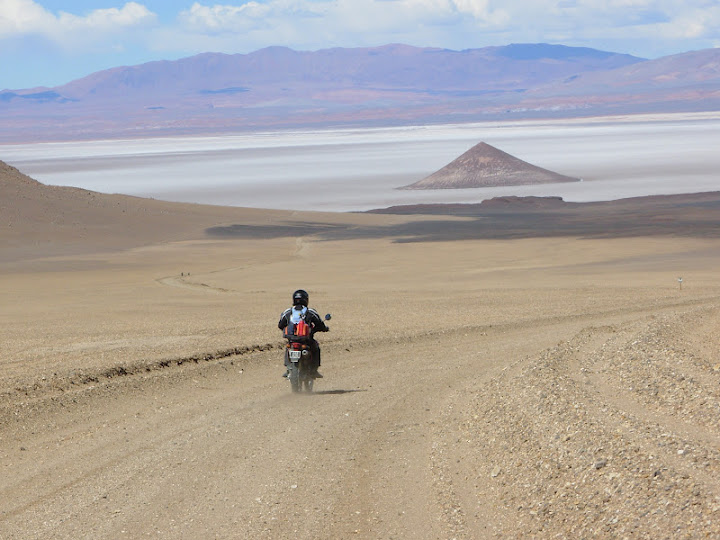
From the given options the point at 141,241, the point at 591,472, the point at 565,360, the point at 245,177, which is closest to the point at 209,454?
the point at 591,472

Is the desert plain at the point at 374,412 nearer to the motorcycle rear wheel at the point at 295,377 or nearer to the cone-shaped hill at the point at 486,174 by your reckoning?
the motorcycle rear wheel at the point at 295,377

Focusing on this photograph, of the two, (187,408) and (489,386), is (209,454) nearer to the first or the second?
(187,408)

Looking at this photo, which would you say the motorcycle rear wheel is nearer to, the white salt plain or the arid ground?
the arid ground

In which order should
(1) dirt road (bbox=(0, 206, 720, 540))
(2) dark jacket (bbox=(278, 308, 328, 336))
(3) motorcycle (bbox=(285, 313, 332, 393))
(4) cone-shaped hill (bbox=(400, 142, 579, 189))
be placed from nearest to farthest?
1. (1) dirt road (bbox=(0, 206, 720, 540))
2. (3) motorcycle (bbox=(285, 313, 332, 393))
3. (2) dark jacket (bbox=(278, 308, 328, 336))
4. (4) cone-shaped hill (bbox=(400, 142, 579, 189))

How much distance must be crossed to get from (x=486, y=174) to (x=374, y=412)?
79.5m

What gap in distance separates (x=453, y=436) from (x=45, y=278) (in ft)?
84.5

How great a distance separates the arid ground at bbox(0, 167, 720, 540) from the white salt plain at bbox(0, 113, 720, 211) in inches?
1966

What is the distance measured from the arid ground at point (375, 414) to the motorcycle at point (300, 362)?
438 mm

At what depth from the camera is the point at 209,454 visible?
9586mm

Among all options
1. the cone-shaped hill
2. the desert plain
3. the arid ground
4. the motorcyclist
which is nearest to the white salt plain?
the cone-shaped hill

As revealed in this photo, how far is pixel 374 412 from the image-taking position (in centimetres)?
1135

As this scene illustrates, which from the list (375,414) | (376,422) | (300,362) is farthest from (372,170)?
(376,422)

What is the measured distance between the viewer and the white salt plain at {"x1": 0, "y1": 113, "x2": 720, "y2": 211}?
265 ft

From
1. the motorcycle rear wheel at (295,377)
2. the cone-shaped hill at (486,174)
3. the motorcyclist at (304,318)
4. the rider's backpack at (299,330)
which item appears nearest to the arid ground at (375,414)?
the motorcycle rear wheel at (295,377)
